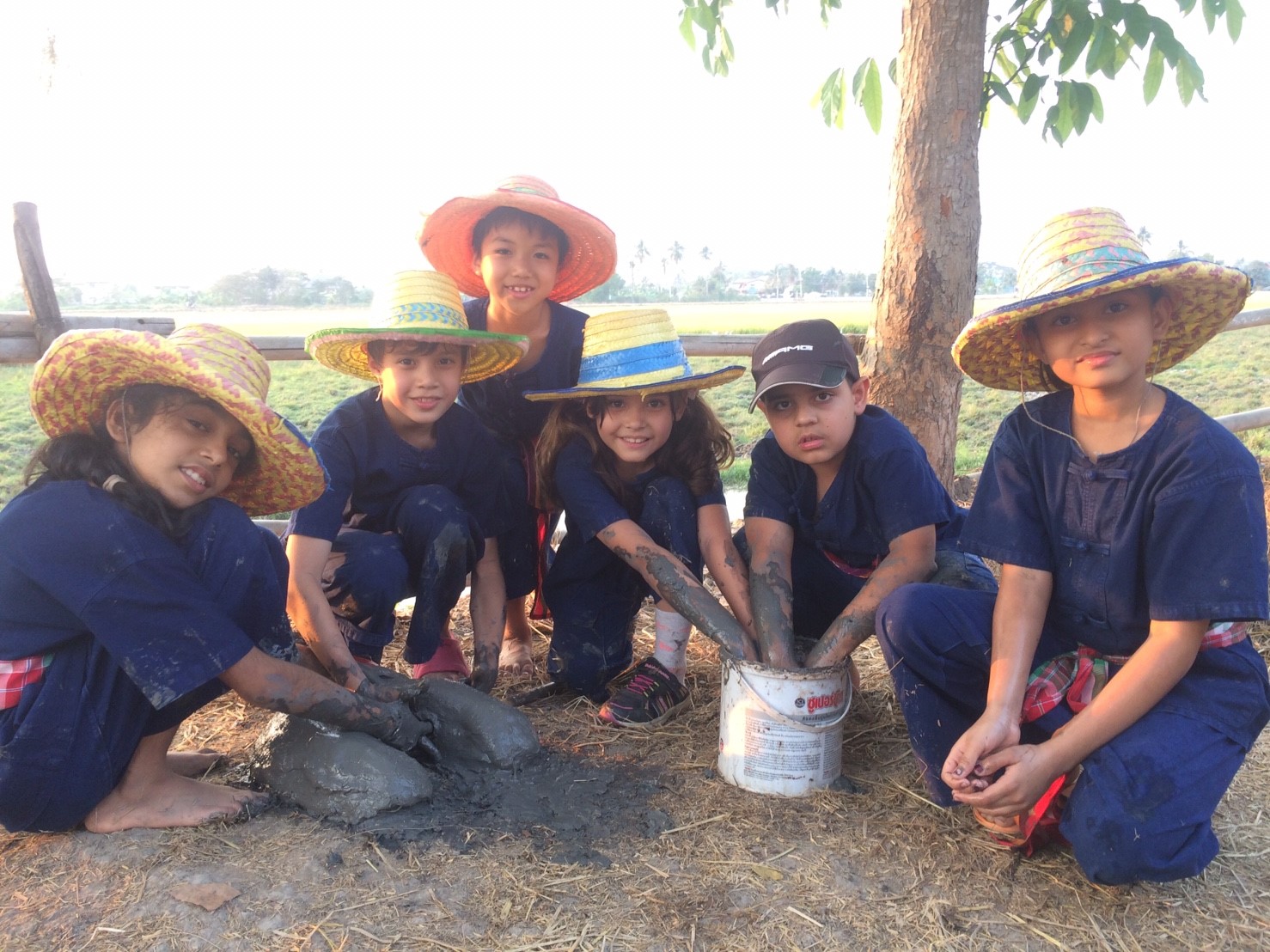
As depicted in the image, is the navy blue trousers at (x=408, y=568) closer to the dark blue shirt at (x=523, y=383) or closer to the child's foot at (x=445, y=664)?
the child's foot at (x=445, y=664)

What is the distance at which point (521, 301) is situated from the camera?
316 cm

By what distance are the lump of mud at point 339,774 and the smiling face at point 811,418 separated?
1313 mm

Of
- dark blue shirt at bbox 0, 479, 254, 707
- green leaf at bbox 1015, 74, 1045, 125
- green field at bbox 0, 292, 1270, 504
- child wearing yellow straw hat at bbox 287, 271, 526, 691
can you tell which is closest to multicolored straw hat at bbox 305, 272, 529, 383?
child wearing yellow straw hat at bbox 287, 271, 526, 691

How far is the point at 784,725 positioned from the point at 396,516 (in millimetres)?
1345

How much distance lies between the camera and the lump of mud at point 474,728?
8.05 ft

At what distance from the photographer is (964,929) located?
1.79 metres

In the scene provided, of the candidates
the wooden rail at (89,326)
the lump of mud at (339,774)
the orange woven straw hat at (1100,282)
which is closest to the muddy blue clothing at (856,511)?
the orange woven straw hat at (1100,282)

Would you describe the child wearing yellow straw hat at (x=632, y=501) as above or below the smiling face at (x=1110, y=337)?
below

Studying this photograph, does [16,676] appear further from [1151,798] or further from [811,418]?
[1151,798]

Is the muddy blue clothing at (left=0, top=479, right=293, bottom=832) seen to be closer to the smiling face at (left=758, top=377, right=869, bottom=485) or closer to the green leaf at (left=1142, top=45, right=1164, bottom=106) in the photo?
the smiling face at (left=758, top=377, right=869, bottom=485)

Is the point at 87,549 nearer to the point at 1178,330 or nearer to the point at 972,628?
the point at 972,628

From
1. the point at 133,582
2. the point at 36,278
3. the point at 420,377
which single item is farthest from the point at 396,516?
the point at 36,278

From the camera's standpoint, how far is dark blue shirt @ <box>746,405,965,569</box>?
8.29 ft

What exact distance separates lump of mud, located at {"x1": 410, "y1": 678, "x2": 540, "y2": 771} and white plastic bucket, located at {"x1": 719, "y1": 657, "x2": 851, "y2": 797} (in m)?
0.56
